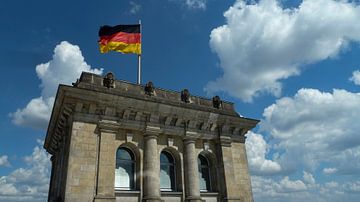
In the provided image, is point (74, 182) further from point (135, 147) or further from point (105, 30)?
point (105, 30)

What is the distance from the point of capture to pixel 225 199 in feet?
68.0

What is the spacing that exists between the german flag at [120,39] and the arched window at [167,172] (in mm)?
7908

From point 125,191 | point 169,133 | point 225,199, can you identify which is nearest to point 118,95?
point 169,133

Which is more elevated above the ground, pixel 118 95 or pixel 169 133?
pixel 118 95

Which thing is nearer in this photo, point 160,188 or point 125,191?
point 125,191

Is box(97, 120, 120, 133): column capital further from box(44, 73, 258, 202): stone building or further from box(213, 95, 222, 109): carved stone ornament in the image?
box(213, 95, 222, 109): carved stone ornament

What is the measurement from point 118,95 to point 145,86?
9.34ft

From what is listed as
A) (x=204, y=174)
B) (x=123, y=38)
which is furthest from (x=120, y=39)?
(x=204, y=174)

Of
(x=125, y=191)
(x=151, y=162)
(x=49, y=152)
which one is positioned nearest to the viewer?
(x=125, y=191)

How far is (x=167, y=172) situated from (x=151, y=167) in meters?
2.01

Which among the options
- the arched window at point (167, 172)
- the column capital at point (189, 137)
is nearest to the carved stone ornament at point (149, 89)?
the column capital at point (189, 137)

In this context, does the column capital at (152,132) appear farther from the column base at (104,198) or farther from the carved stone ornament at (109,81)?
the column base at (104,198)

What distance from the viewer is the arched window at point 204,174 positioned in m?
21.5

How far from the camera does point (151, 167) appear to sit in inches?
742
